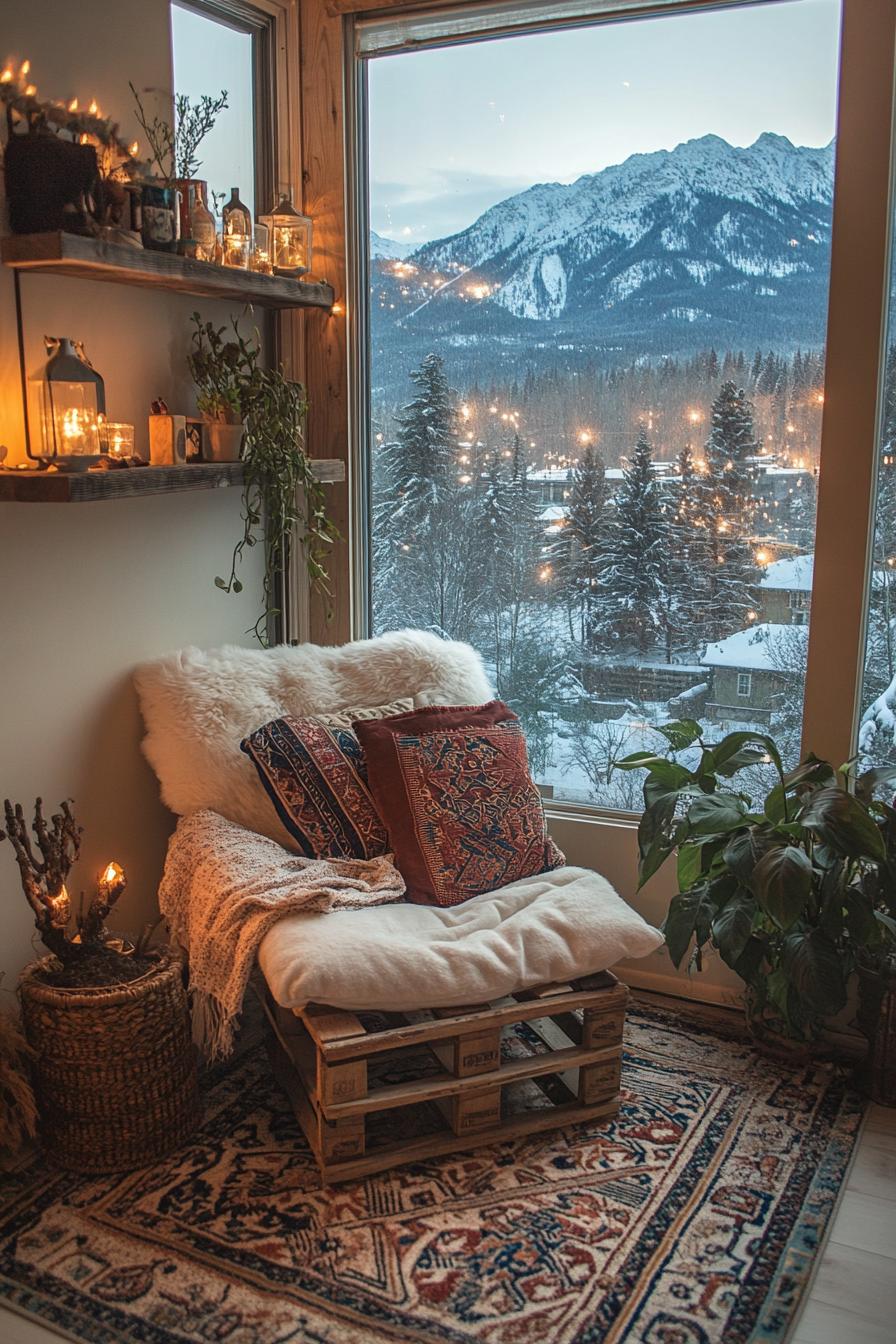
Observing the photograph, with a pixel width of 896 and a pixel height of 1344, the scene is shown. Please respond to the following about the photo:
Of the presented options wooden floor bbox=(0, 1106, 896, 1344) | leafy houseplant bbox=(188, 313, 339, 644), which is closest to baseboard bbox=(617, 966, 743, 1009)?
wooden floor bbox=(0, 1106, 896, 1344)

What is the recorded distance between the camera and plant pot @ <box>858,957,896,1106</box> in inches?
100

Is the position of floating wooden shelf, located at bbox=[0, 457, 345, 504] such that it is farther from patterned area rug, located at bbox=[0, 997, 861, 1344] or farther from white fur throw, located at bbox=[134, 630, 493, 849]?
patterned area rug, located at bbox=[0, 997, 861, 1344]

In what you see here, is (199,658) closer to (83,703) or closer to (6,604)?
(83,703)

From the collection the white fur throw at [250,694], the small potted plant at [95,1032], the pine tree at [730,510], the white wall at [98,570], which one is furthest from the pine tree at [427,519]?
the small potted plant at [95,1032]

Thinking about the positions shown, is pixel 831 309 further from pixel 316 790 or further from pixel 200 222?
pixel 316 790

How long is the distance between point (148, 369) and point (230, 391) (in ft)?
0.64

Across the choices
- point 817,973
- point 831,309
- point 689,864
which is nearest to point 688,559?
point 831,309

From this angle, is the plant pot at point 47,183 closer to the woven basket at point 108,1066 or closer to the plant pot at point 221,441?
the plant pot at point 221,441

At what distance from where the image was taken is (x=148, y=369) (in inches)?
108

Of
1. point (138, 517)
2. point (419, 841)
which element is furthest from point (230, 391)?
point (419, 841)

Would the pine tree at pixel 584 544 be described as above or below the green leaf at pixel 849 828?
above

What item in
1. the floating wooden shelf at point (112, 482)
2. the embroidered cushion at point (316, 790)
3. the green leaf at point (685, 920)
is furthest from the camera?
the embroidered cushion at point (316, 790)

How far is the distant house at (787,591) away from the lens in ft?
9.41

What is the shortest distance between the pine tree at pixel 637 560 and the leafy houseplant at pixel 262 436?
0.77m
